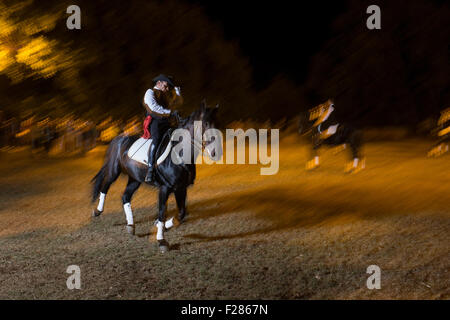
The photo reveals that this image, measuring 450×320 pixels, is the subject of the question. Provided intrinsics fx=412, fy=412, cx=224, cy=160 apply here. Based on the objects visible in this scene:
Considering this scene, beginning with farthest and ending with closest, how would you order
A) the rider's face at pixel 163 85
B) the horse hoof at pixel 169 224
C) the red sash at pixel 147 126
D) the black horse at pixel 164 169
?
the horse hoof at pixel 169 224, the red sash at pixel 147 126, the rider's face at pixel 163 85, the black horse at pixel 164 169

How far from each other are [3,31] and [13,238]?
7416mm

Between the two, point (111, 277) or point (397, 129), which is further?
point (397, 129)

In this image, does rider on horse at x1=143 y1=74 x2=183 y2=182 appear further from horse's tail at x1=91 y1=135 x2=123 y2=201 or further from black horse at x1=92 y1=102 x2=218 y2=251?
horse's tail at x1=91 y1=135 x2=123 y2=201

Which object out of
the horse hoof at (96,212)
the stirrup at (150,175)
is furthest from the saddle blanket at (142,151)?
the horse hoof at (96,212)

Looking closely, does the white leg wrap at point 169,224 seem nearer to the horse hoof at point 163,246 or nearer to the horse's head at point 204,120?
the horse hoof at point 163,246

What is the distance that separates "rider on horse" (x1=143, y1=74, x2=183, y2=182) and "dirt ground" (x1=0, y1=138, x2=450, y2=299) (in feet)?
5.13

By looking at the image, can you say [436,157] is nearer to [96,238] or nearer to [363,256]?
[363,256]

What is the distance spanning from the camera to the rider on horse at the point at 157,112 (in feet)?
22.5

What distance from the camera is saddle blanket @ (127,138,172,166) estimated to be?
22.9ft

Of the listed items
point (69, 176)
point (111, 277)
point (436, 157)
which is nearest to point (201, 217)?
point (111, 277)

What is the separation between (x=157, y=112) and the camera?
22.5ft

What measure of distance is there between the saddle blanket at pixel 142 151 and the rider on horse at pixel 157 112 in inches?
6.8

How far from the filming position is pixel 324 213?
841 centimetres

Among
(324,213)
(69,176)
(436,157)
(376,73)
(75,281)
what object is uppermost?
(376,73)
